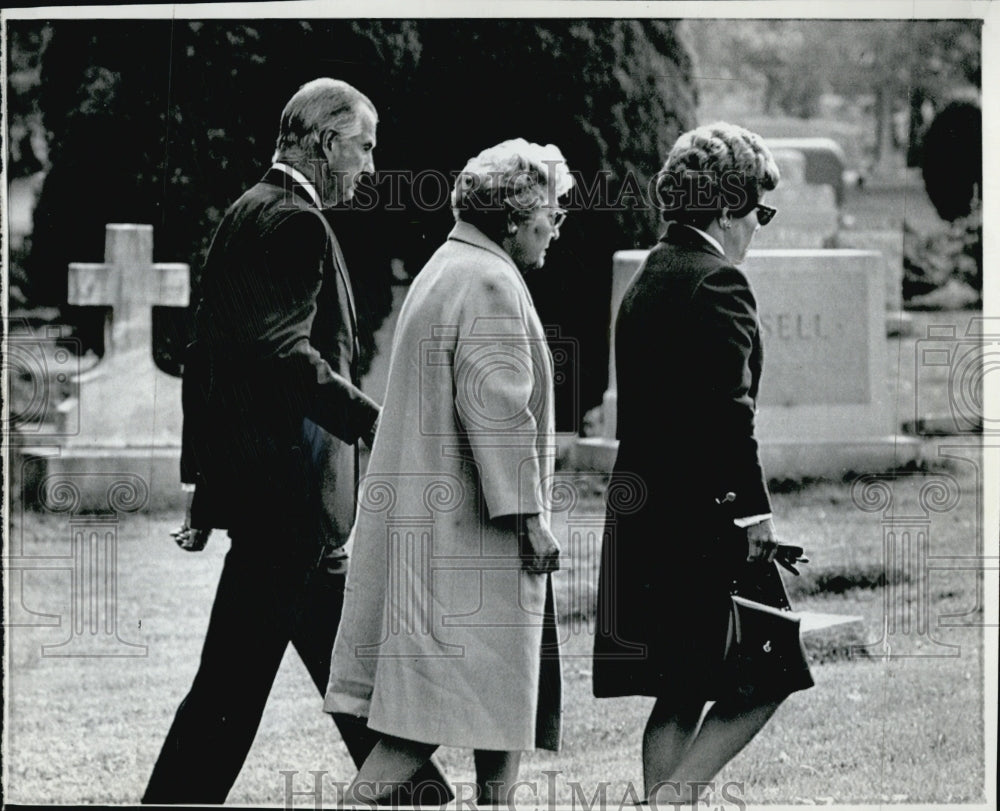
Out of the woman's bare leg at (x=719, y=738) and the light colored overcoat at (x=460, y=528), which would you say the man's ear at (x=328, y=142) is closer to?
the light colored overcoat at (x=460, y=528)

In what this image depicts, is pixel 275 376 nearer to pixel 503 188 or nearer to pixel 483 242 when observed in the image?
pixel 483 242

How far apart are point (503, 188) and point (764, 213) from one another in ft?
2.67

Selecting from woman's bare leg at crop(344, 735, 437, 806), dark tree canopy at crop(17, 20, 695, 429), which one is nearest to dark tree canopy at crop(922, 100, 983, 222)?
dark tree canopy at crop(17, 20, 695, 429)

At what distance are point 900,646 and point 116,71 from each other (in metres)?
3.08

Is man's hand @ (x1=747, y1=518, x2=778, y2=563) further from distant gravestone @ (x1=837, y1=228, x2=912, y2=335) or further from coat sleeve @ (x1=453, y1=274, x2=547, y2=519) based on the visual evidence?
distant gravestone @ (x1=837, y1=228, x2=912, y2=335)

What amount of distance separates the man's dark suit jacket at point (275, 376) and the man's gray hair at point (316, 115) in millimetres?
112

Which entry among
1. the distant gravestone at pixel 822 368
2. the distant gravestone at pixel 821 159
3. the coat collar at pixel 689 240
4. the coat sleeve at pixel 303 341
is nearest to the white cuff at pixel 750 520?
the distant gravestone at pixel 822 368

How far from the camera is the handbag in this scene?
5.13m

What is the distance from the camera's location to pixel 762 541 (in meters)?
5.10

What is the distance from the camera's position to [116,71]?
18.5ft

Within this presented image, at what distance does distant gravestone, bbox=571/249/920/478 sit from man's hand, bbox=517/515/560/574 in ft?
2.22

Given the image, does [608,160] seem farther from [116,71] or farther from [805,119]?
[116,71]

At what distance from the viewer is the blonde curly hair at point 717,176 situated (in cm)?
528

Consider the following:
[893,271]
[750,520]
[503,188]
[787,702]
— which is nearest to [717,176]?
[503,188]
